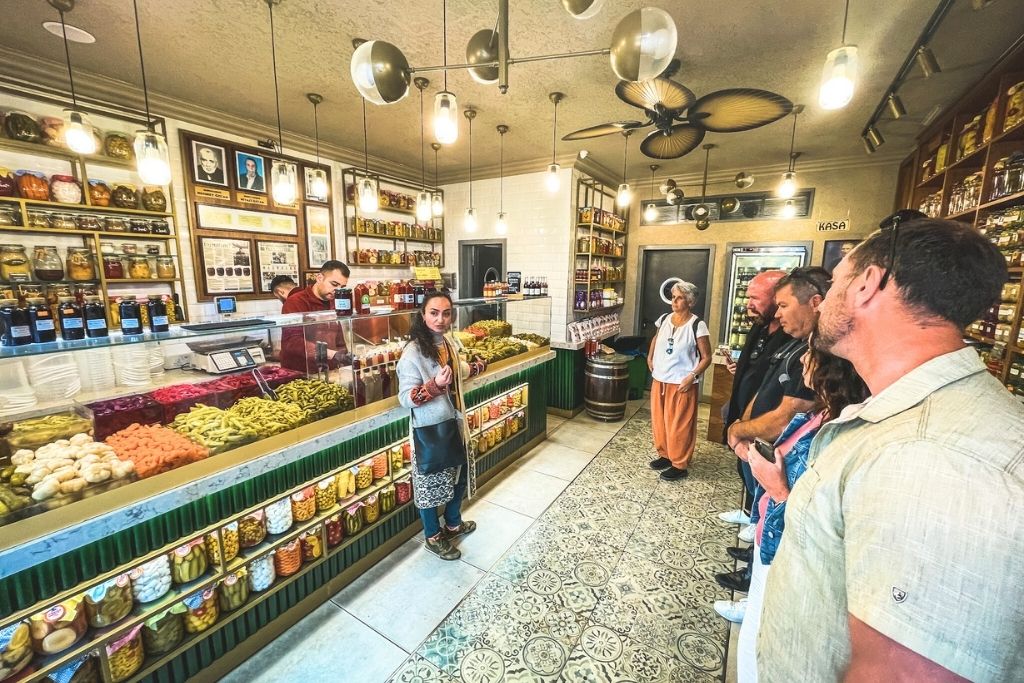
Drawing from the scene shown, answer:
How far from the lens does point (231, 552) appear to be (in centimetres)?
195

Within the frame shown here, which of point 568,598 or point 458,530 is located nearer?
point 568,598

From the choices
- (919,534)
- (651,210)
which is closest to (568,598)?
(919,534)

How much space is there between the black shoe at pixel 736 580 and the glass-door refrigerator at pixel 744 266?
4062mm

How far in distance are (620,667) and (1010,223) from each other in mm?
3885

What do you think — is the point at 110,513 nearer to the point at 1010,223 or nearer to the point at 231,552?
the point at 231,552

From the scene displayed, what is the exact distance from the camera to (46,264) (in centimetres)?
315

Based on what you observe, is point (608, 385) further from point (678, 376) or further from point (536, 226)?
point (536, 226)

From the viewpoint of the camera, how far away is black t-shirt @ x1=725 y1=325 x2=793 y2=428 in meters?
2.47

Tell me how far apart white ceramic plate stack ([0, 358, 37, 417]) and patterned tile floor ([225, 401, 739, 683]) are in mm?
1751

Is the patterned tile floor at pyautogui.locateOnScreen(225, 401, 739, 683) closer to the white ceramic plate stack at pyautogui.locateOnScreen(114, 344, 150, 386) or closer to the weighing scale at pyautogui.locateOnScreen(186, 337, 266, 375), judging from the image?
the weighing scale at pyautogui.locateOnScreen(186, 337, 266, 375)

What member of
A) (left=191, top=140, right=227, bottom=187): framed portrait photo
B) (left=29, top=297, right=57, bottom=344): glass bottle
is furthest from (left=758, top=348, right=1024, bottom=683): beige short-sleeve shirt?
(left=191, top=140, right=227, bottom=187): framed portrait photo

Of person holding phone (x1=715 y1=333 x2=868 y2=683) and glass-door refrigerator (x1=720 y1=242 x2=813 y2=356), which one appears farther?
glass-door refrigerator (x1=720 y1=242 x2=813 y2=356)

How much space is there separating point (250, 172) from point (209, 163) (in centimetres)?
39

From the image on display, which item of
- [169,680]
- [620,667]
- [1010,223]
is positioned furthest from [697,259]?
[169,680]
